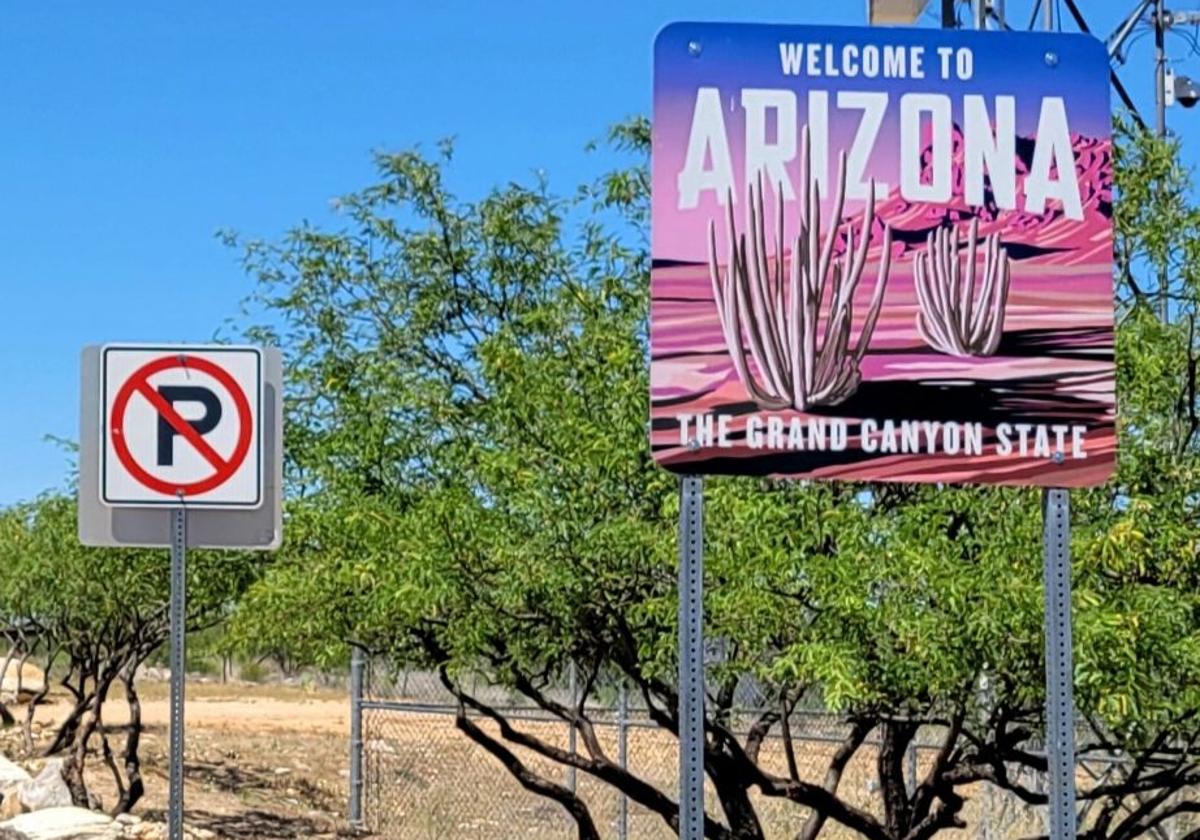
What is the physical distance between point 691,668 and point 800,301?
1.11 m

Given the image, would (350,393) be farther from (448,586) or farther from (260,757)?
(260,757)

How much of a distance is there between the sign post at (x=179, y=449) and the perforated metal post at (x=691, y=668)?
2.00 metres

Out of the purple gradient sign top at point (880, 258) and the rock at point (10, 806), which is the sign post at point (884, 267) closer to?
the purple gradient sign top at point (880, 258)

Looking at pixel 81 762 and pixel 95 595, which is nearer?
pixel 95 595

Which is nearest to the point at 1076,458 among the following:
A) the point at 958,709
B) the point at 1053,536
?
the point at 1053,536

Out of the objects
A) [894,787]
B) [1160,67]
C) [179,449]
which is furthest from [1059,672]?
[1160,67]

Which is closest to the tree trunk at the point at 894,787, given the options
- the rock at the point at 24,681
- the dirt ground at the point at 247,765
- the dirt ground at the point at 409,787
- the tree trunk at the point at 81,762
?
the dirt ground at the point at 409,787

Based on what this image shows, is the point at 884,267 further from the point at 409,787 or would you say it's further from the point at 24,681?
the point at 24,681

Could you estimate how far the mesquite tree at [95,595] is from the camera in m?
15.5

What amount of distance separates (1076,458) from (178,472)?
10.4 ft

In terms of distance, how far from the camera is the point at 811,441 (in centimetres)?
497

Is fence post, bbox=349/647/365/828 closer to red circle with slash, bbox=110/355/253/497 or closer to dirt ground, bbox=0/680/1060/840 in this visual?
dirt ground, bbox=0/680/1060/840

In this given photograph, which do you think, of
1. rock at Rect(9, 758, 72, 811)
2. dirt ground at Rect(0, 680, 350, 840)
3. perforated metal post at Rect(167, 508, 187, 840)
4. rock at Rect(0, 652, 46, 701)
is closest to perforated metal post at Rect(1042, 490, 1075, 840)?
perforated metal post at Rect(167, 508, 187, 840)

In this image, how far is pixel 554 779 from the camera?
62.2ft
